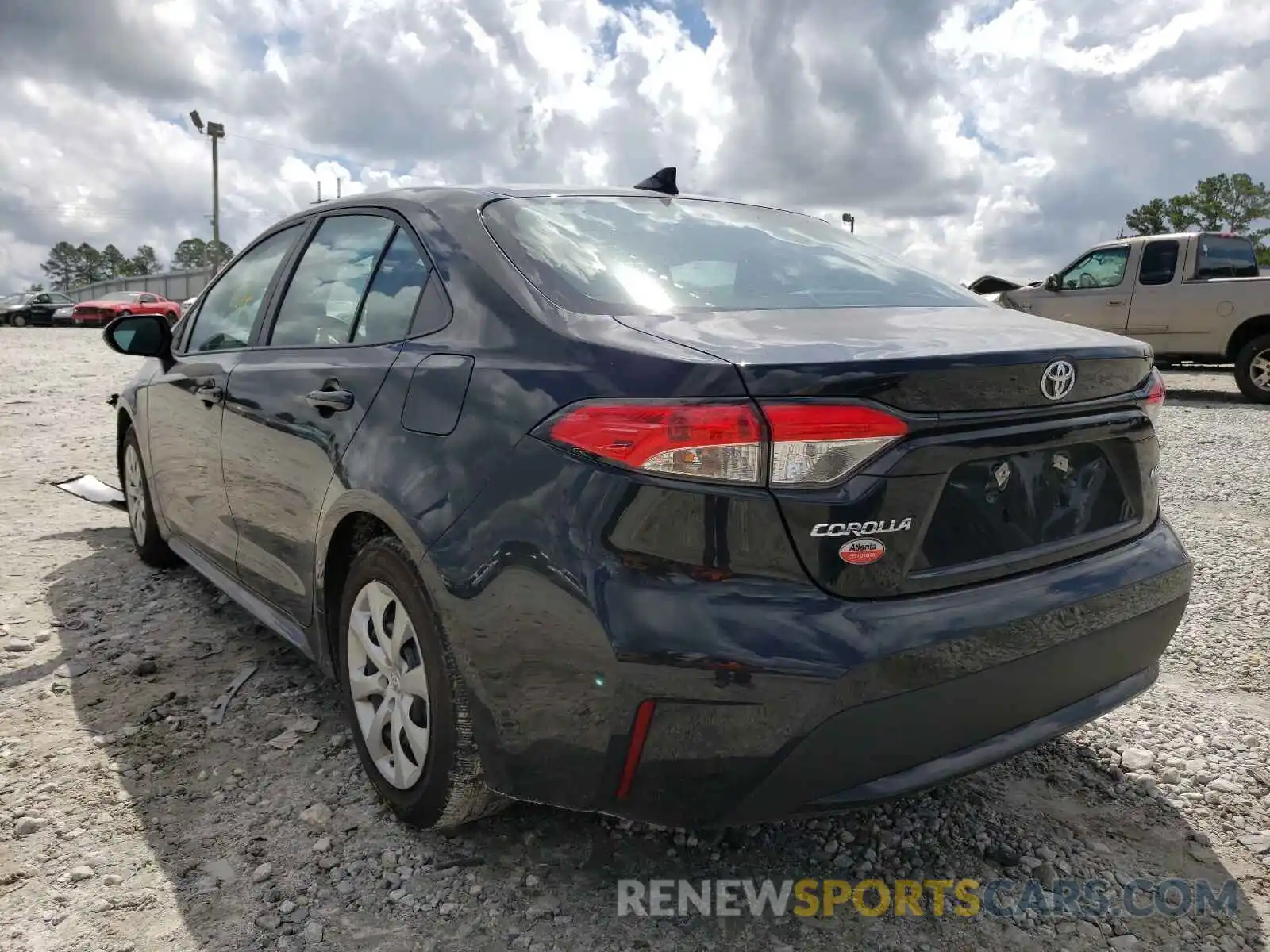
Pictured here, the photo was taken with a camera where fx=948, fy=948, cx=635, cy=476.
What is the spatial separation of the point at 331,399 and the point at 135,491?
262 centimetres

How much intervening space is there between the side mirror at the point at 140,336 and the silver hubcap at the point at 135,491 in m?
0.67

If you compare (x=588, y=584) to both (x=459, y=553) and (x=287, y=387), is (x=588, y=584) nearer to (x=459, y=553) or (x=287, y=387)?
(x=459, y=553)

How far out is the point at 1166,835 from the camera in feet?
7.84

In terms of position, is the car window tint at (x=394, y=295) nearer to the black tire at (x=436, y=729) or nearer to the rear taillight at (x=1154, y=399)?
the black tire at (x=436, y=729)

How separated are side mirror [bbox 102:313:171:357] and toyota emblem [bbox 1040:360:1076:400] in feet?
11.5

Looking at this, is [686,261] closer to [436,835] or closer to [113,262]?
[436,835]

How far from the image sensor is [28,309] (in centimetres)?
3628

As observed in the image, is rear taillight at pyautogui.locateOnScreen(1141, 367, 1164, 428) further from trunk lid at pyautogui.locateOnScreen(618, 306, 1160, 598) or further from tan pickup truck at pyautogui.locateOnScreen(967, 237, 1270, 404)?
tan pickup truck at pyautogui.locateOnScreen(967, 237, 1270, 404)

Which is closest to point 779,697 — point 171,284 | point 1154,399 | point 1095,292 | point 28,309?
point 1154,399

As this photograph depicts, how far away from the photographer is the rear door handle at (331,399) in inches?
96.2

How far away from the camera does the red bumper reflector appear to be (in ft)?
5.66

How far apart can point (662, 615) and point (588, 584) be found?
0.50 feet

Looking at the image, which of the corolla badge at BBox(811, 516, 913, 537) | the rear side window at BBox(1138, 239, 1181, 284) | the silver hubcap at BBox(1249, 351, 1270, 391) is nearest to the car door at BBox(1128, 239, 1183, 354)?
the rear side window at BBox(1138, 239, 1181, 284)

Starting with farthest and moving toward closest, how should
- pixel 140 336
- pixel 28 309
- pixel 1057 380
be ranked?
pixel 28 309
pixel 140 336
pixel 1057 380
